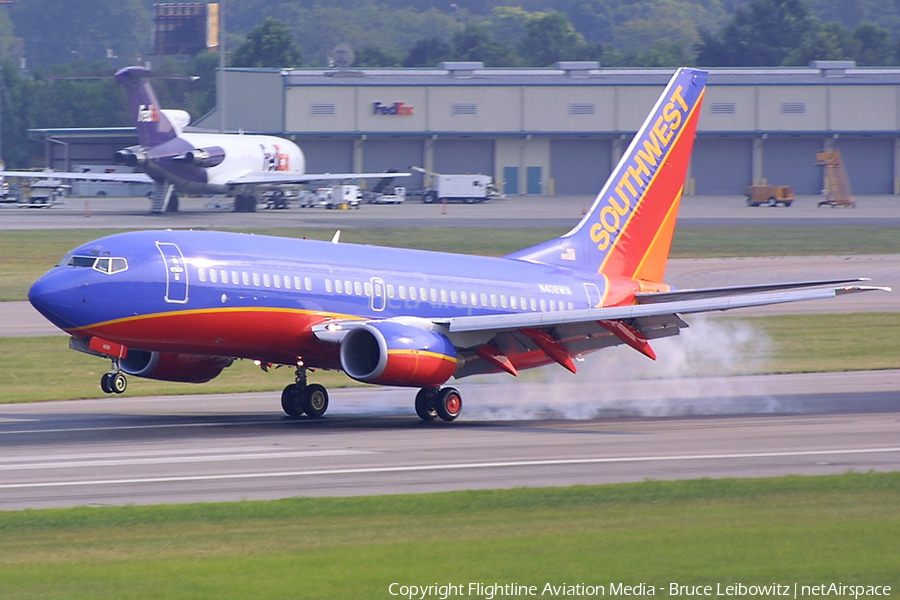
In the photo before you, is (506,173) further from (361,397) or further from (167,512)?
(167,512)

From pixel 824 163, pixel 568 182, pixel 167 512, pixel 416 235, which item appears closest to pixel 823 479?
pixel 167 512

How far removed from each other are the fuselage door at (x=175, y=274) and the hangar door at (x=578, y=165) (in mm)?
105894

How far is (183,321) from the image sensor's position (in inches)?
1081

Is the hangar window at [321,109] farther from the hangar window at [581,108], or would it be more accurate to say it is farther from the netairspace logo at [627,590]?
the netairspace logo at [627,590]

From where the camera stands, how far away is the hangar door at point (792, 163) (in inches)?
5108

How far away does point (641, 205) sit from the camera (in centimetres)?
3566

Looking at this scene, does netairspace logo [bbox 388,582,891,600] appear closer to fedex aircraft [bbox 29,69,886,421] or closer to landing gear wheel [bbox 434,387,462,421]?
fedex aircraft [bbox 29,69,886,421]

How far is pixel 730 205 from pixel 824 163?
1126cm

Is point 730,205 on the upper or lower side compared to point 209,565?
upper

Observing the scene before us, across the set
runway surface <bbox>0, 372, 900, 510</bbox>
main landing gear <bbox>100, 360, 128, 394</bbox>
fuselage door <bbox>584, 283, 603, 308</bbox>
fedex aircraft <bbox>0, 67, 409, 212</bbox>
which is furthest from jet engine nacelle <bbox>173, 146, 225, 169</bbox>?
main landing gear <bbox>100, 360, 128, 394</bbox>

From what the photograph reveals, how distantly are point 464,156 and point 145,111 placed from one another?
4644 centimetres

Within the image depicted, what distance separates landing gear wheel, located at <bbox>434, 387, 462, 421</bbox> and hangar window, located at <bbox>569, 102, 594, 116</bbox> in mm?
101961

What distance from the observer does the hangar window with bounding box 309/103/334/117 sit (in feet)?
421

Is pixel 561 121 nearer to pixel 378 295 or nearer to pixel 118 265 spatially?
pixel 378 295
